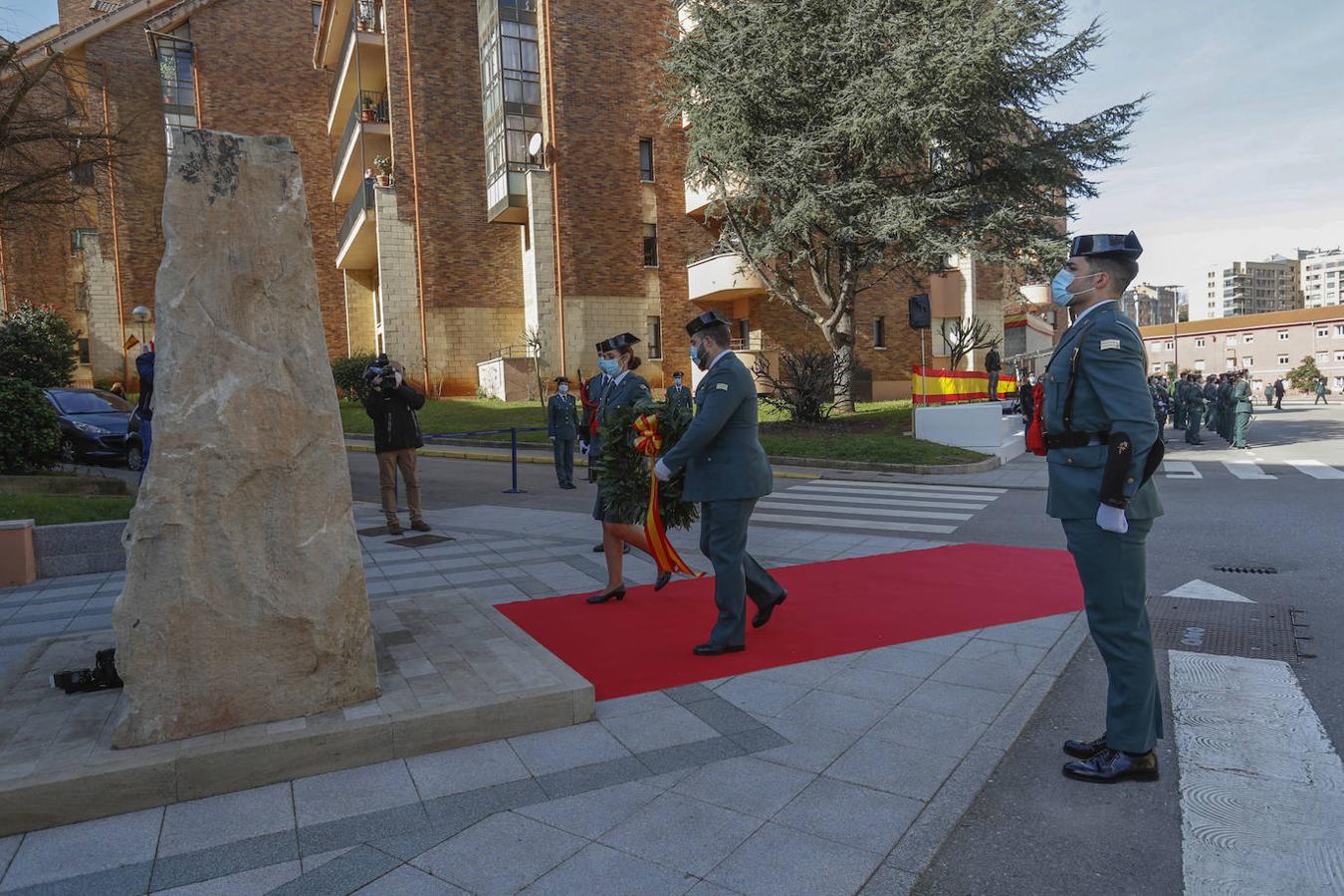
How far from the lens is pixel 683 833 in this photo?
119 inches

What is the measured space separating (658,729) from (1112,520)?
2156 millimetres

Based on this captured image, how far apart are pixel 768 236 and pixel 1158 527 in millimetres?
15902

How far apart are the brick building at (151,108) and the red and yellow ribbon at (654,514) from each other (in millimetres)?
32055

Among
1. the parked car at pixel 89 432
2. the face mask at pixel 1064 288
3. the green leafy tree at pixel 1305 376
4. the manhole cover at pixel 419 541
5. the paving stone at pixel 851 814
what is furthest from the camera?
the green leafy tree at pixel 1305 376

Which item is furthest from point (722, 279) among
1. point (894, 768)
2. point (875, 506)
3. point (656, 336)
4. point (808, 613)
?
point (894, 768)

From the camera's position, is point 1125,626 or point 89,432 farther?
point 89,432

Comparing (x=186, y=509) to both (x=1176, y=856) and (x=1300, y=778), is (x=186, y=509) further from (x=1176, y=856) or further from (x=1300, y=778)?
(x=1300, y=778)

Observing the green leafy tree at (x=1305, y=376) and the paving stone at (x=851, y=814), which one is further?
the green leafy tree at (x=1305, y=376)

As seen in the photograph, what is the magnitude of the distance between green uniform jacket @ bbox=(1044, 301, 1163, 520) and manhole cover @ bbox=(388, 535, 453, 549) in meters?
6.92

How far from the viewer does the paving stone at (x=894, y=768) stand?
3.36 m

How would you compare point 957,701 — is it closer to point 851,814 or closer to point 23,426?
point 851,814

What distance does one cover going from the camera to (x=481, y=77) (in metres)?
31.4

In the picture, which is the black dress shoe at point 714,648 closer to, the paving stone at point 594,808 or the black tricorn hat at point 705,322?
the paving stone at point 594,808

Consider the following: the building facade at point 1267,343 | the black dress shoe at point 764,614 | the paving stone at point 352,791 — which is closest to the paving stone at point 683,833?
the paving stone at point 352,791
